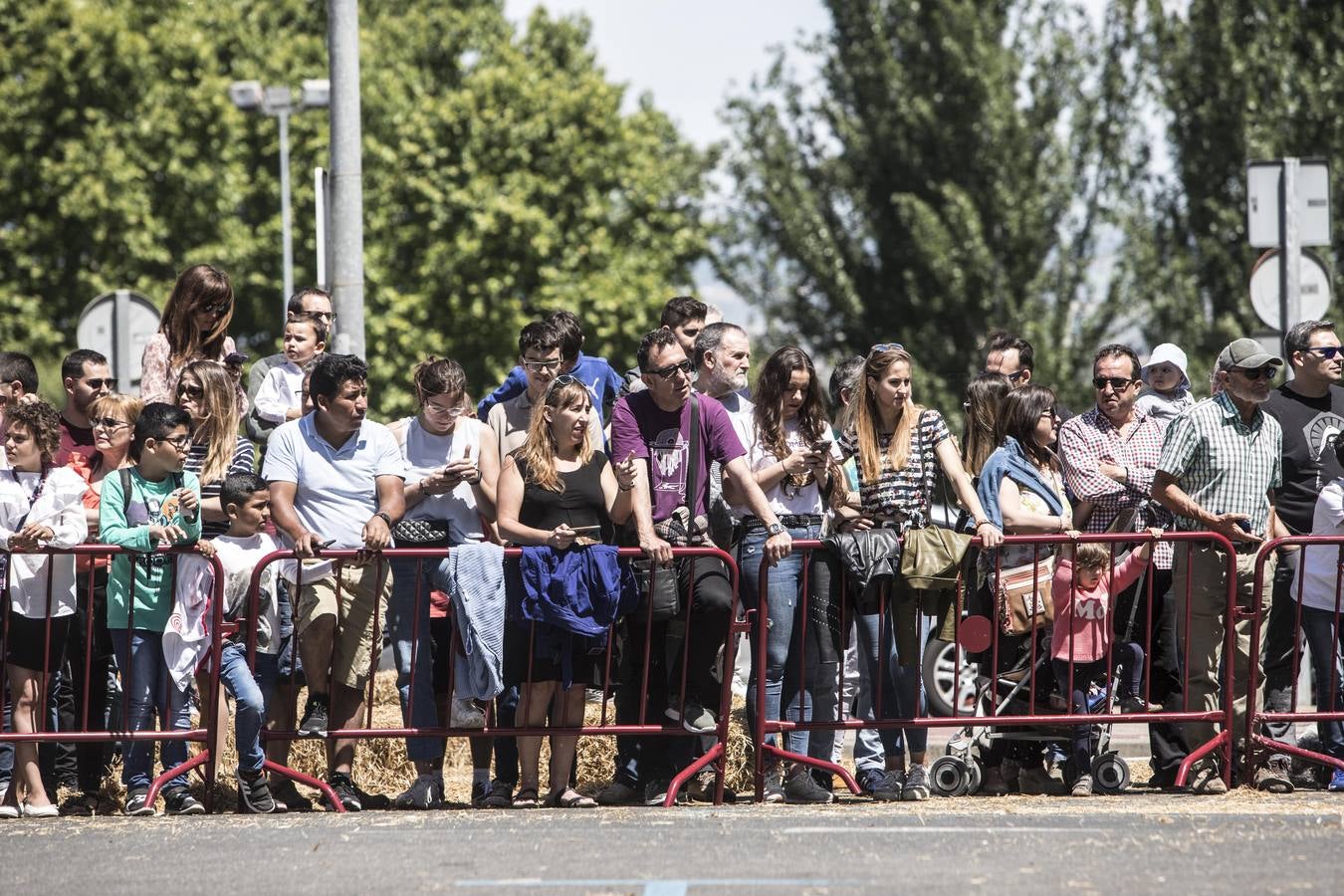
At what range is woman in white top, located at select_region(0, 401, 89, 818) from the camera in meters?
8.70

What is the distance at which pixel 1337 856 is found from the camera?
6938 millimetres

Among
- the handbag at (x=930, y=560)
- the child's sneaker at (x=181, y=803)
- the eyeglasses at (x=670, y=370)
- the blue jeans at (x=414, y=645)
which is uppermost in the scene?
the eyeglasses at (x=670, y=370)

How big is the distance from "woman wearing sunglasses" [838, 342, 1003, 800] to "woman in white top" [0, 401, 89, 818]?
3.53m

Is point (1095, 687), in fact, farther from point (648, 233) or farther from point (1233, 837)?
point (648, 233)

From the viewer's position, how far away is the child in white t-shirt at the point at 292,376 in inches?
393

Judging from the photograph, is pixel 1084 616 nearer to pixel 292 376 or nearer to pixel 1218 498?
pixel 1218 498

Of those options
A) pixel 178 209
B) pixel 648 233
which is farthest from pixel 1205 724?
pixel 648 233

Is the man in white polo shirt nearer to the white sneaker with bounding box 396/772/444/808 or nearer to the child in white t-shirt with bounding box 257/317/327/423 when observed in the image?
the white sneaker with bounding box 396/772/444/808

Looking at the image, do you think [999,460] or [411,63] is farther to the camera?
[411,63]

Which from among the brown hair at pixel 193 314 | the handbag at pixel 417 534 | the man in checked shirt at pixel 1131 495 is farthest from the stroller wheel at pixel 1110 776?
the brown hair at pixel 193 314

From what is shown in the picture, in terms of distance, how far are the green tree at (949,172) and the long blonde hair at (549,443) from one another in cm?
2458

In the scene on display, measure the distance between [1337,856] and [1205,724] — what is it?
2.38 meters

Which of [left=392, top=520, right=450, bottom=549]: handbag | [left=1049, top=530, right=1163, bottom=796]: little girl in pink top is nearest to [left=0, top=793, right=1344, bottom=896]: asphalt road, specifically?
[left=1049, top=530, right=1163, bottom=796]: little girl in pink top

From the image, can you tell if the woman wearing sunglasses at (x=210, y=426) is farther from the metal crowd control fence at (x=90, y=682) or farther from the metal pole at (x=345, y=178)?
the metal pole at (x=345, y=178)
